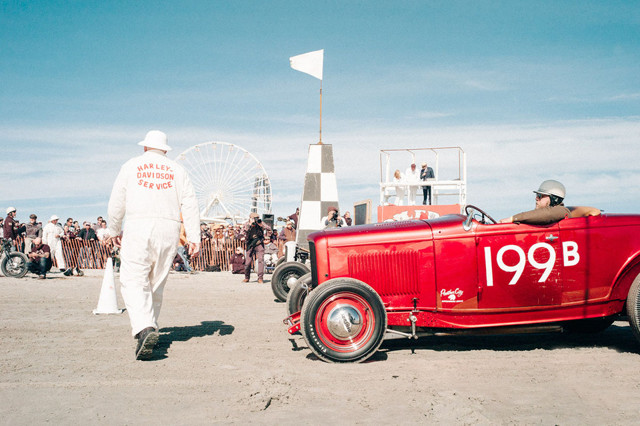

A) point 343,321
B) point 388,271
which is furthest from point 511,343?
point 343,321

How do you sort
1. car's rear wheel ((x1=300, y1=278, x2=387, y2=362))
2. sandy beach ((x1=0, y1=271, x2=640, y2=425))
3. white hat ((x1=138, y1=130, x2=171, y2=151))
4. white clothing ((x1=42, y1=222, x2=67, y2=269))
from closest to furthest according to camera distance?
sandy beach ((x1=0, y1=271, x2=640, y2=425)) → car's rear wheel ((x1=300, y1=278, x2=387, y2=362)) → white hat ((x1=138, y1=130, x2=171, y2=151)) → white clothing ((x1=42, y1=222, x2=67, y2=269))

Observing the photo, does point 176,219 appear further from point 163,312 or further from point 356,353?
point 163,312

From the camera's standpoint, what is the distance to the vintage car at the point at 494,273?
460 cm

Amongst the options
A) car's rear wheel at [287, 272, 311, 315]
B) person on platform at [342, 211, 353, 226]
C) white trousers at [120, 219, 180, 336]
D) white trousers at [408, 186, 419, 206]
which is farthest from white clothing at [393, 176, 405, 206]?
white trousers at [120, 219, 180, 336]

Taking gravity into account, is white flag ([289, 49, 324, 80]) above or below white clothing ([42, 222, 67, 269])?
above

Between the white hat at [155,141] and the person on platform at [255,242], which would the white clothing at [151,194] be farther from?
the person on platform at [255,242]

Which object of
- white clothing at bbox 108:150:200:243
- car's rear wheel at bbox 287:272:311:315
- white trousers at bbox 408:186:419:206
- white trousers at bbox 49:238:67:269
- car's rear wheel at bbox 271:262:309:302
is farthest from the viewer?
white trousers at bbox 49:238:67:269

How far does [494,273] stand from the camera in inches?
181

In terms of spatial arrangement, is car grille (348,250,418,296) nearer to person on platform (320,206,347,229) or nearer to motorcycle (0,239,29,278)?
person on platform (320,206,347,229)

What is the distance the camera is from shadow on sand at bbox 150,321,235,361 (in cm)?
510

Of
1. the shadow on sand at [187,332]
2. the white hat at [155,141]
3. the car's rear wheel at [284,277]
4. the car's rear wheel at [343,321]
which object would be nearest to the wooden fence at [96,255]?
the car's rear wheel at [284,277]

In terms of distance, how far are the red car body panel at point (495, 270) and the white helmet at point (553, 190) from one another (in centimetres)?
46

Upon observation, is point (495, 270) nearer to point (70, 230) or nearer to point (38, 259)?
point (38, 259)

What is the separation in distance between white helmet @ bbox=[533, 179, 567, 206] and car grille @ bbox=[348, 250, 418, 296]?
5.15ft
